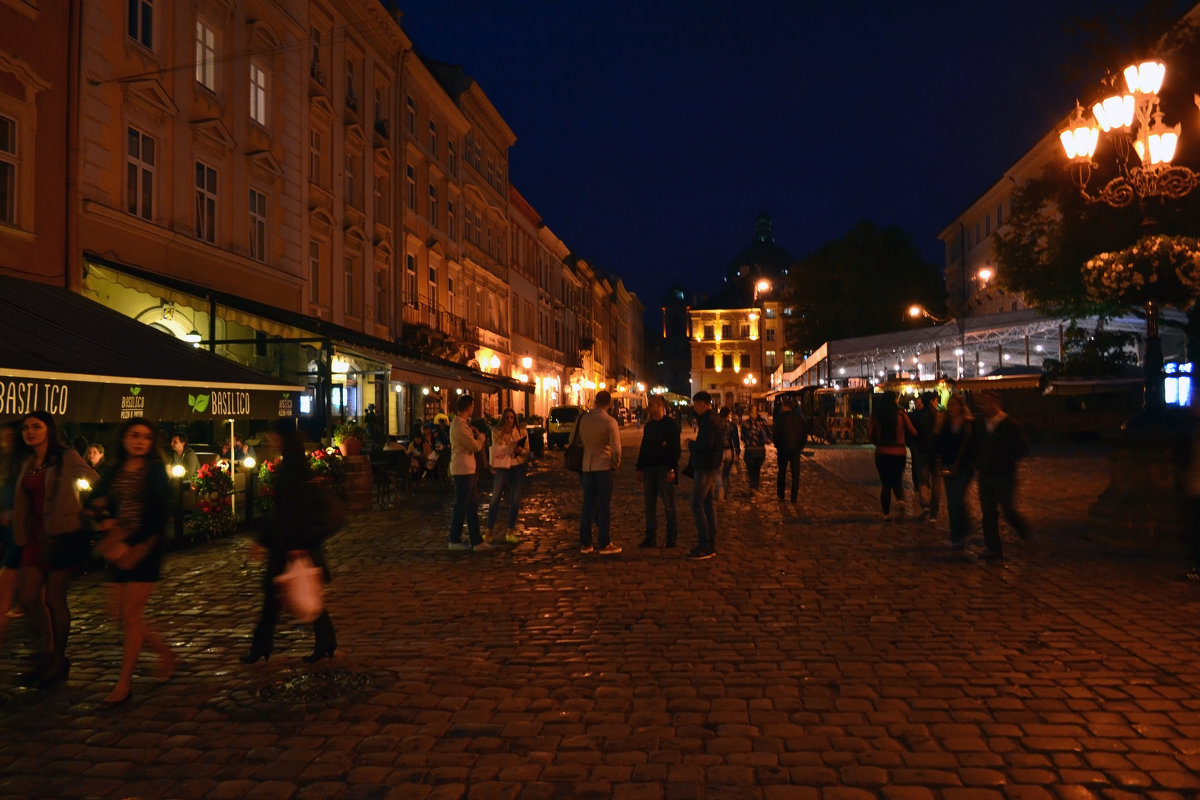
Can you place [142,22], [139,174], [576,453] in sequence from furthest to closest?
[142,22], [139,174], [576,453]

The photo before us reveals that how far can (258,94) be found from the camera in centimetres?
2034

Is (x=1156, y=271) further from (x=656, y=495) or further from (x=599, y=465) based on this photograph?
(x=599, y=465)

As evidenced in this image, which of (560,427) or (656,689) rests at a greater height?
(560,427)

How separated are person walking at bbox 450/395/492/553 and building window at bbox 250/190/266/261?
11.6 meters

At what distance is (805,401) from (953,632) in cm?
3640

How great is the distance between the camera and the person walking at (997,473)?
9.38m

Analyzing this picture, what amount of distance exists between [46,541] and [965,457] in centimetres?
878

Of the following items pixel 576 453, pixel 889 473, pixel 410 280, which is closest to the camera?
pixel 576 453

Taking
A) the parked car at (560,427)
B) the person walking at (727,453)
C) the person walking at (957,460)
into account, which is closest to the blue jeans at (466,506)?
the person walking at (727,453)

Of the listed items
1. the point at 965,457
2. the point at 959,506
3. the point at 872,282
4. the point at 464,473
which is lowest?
the point at 959,506

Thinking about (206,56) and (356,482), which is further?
(206,56)

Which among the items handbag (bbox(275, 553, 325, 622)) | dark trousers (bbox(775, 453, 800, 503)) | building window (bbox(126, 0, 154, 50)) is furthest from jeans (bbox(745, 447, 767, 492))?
building window (bbox(126, 0, 154, 50))

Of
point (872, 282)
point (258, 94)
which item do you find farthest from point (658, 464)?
point (872, 282)

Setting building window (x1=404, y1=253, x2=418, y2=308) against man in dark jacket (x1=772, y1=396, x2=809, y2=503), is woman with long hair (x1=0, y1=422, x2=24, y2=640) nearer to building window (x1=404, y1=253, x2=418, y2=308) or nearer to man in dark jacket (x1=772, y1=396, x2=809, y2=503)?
man in dark jacket (x1=772, y1=396, x2=809, y2=503)
